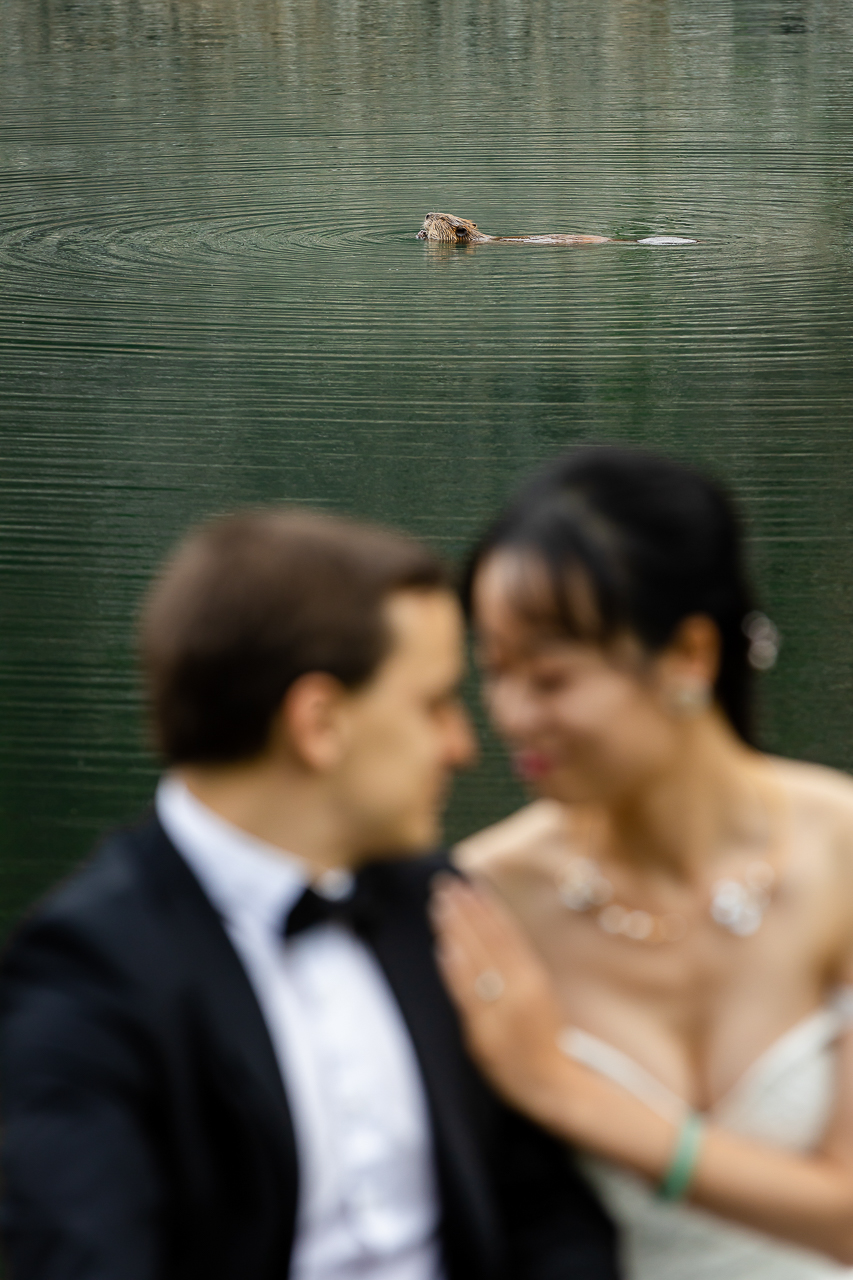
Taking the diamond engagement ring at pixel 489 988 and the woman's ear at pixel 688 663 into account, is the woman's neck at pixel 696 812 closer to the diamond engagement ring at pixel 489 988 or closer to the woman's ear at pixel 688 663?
the woman's ear at pixel 688 663

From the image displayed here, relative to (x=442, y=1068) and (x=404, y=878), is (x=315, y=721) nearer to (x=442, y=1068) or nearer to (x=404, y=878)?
(x=404, y=878)

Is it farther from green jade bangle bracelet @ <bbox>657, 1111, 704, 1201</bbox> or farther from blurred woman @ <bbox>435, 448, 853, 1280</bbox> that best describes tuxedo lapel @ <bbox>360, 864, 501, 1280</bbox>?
green jade bangle bracelet @ <bbox>657, 1111, 704, 1201</bbox>

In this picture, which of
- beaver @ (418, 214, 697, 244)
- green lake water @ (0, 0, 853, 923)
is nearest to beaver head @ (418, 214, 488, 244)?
beaver @ (418, 214, 697, 244)

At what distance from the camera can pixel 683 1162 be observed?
67.7 inches

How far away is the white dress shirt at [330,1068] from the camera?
5.45 feet

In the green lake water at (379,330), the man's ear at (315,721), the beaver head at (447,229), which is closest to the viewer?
the man's ear at (315,721)

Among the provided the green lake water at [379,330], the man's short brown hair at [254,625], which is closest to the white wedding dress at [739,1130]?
the man's short brown hair at [254,625]

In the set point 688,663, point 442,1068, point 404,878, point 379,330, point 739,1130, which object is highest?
point 688,663

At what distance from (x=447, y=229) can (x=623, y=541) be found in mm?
9635

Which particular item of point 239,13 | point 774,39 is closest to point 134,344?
point 774,39

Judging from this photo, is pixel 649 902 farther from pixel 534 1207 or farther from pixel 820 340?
pixel 820 340

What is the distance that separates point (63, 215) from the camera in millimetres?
11883

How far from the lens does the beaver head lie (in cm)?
1105

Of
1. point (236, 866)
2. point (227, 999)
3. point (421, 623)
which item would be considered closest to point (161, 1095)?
point (227, 999)
